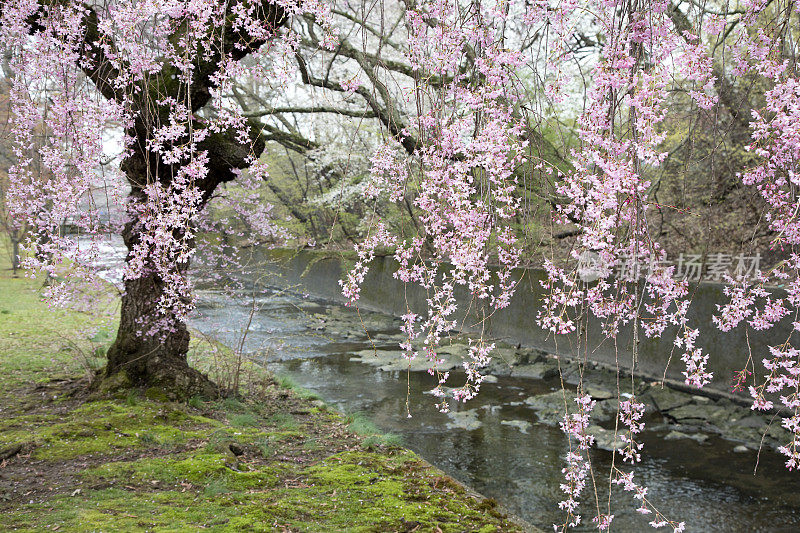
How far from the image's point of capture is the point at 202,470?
12.8ft

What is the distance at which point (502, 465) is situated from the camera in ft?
17.6

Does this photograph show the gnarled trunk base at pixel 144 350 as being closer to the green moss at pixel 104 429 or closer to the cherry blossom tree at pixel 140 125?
the cherry blossom tree at pixel 140 125

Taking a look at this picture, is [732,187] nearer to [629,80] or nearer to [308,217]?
[629,80]

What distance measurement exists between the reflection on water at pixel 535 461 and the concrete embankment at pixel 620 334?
3.20 feet

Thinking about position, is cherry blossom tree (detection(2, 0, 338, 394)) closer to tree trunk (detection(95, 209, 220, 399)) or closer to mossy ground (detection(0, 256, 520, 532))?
tree trunk (detection(95, 209, 220, 399))

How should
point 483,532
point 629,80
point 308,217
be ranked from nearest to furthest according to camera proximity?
point 629,80 < point 483,532 < point 308,217

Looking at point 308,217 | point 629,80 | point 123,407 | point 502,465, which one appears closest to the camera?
point 629,80

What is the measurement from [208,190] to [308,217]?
11.8 meters

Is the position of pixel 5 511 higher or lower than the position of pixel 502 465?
higher

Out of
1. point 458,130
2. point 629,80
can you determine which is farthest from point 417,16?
point 629,80

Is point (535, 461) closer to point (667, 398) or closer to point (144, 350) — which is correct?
point (667, 398)

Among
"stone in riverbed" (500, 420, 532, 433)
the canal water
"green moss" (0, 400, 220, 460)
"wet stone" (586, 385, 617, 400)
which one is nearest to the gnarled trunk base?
"green moss" (0, 400, 220, 460)

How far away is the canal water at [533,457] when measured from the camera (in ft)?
14.8

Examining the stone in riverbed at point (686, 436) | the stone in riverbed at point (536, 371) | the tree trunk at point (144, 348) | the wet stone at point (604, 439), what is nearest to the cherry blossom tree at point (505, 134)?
the tree trunk at point (144, 348)
